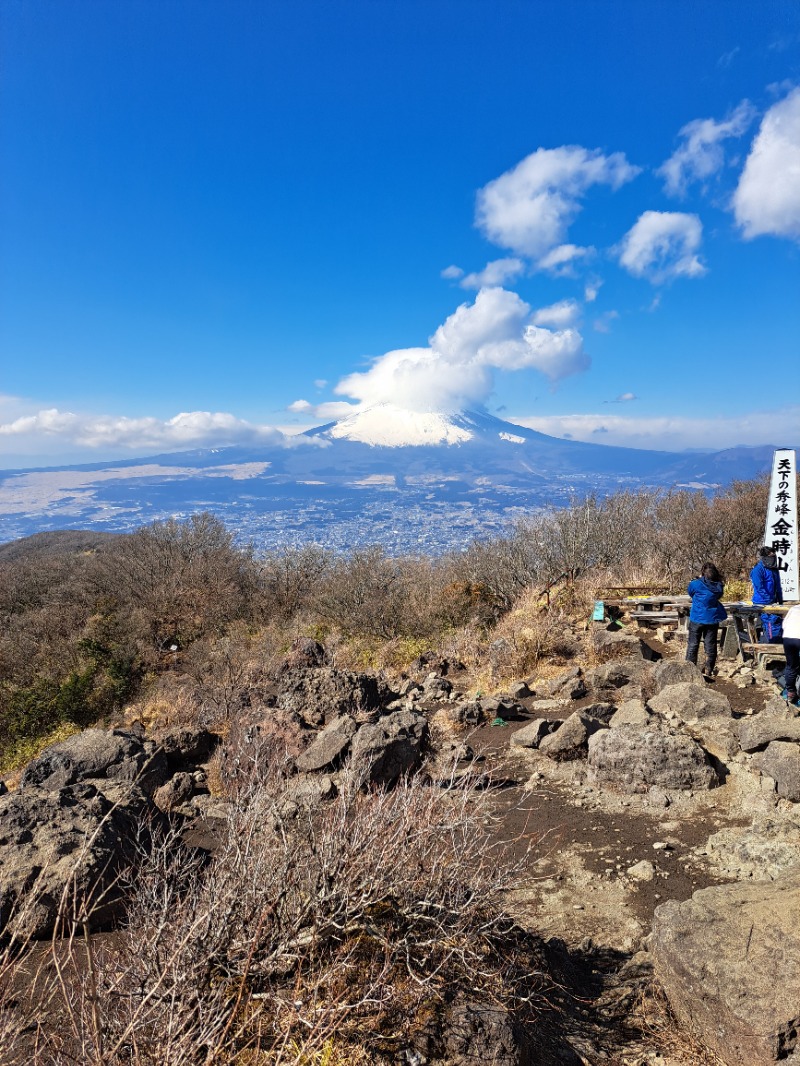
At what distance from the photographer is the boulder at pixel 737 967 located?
279cm

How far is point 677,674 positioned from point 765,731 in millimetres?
2140

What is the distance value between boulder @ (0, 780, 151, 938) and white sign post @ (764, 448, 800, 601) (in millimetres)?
9787

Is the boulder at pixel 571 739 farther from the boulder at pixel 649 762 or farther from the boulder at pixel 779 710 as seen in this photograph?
the boulder at pixel 779 710

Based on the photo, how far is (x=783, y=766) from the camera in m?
5.51

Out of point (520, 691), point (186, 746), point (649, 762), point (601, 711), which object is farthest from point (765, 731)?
point (186, 746)

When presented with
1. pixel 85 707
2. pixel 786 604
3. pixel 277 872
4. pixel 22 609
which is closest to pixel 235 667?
pixel 85 707

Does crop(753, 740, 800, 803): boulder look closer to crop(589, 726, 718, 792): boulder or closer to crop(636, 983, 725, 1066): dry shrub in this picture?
crop(589, 726, 718, 792): boulder

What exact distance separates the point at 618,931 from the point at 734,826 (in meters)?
1.80

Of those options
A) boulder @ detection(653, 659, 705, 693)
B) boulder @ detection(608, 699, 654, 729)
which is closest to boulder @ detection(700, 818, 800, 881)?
boulder @ detection(608, 699, 654, 729)

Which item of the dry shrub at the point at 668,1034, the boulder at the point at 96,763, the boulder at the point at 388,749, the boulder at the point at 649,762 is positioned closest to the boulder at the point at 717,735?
the boulder at the point at 649,762

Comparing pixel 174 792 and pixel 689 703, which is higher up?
pixel 689 703

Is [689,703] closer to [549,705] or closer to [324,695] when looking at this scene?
[549,705]

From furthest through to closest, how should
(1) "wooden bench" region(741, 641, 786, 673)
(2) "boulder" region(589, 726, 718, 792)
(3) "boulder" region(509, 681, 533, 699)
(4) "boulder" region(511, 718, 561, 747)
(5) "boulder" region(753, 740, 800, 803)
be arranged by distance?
(3) "boulder" region(509, 681, 533, 699) < (1) "wooden bench" region(741, 641, 786, 673) < (4) "boulder" region(511, 718, 561, 747) < (2) "boulder" region(589, 726, 718, 792) < (5) "boulder" region(753, 740, 800, 803)

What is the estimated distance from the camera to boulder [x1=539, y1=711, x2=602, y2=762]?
7.00 m
